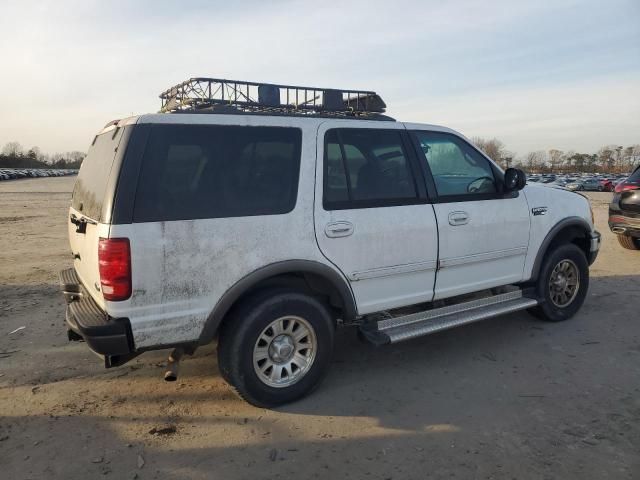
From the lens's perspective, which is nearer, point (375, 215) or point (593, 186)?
point (375, 215)

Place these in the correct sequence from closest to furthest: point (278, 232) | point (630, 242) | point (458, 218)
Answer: point (278, 232) → point (458, 218) → point (630, 242)

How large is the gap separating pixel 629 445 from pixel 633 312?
9.87 ft

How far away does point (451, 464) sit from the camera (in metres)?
2.81

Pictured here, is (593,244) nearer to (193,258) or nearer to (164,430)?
(193,258)

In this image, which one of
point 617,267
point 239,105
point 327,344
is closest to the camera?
point 327,344

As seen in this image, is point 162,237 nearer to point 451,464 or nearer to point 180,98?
point 180,98

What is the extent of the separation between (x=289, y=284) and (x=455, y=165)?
1.93 meters

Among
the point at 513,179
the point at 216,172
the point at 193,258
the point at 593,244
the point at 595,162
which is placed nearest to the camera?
the point at 193,258

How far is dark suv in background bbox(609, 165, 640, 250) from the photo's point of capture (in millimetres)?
8188

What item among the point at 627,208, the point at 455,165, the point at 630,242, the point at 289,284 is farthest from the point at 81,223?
the point at 630,242

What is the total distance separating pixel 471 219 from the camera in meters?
4.20

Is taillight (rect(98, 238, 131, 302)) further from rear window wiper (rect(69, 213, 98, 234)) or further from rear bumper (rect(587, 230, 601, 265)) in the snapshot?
rear bumper (rect(587, 230, 601, 265))

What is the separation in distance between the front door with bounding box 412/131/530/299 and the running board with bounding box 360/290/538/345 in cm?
14

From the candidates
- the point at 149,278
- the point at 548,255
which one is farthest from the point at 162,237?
the point at 548,255
